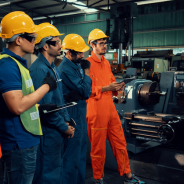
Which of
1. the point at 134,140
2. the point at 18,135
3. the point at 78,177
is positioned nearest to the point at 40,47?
the point at 18,135

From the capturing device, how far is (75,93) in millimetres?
1728

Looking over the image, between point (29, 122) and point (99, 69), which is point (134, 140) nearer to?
point (99, 69)

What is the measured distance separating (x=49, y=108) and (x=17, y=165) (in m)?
0.36

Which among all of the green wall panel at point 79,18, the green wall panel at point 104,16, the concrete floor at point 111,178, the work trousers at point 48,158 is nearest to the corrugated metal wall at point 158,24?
the green wall panel at point 104,16

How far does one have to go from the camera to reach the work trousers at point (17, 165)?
105 cm

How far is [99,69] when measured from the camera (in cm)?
222

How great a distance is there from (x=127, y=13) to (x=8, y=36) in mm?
5366

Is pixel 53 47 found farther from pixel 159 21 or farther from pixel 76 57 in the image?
pixel 159 21

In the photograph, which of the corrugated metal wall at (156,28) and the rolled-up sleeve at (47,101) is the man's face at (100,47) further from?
the corrugated metal wall at (156,28)

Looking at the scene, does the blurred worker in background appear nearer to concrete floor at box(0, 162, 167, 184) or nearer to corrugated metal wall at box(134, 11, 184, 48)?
concrete floor at box(0, 162, 167, 184)

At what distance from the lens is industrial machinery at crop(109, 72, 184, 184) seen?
2293 millimetres

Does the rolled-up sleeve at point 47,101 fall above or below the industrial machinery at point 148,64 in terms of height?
below

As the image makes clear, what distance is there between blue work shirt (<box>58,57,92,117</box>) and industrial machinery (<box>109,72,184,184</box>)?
92 centimetres

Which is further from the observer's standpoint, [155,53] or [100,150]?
[155,53]
